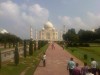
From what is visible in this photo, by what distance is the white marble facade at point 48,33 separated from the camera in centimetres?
12081

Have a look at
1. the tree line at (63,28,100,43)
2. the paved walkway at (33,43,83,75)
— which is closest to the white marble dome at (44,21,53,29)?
the tree line at (63,28,100,43)

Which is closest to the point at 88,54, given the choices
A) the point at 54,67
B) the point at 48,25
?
the point at 54,67

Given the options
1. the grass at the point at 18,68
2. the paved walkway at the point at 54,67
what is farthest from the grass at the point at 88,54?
the grass at the point at 18,68

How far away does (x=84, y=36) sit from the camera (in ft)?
265

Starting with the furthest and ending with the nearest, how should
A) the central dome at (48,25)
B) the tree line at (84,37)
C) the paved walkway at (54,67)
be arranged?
the central dome at (48,25) < the tree line at (84,37) < the paved walkway at (54,67)

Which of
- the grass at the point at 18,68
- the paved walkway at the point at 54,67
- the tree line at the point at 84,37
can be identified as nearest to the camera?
the grass at the point at 18,68

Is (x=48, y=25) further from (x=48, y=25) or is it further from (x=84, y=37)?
(x=84, y=37)

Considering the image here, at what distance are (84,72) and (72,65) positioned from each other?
4.75 ft

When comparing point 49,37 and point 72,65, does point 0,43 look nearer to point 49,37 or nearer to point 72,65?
point 49,37

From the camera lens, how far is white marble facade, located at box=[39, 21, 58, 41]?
396ft

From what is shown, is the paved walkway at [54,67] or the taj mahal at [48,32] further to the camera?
the taj mahal at [48,32]

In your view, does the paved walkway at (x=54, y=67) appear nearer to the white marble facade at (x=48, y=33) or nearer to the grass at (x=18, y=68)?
the grass at (x=18, y=68)

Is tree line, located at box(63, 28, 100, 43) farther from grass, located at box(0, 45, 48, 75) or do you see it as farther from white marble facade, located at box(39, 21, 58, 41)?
grass, located at box(0, 45, 48, 75)

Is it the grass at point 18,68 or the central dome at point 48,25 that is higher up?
the central dome at point 48,25
